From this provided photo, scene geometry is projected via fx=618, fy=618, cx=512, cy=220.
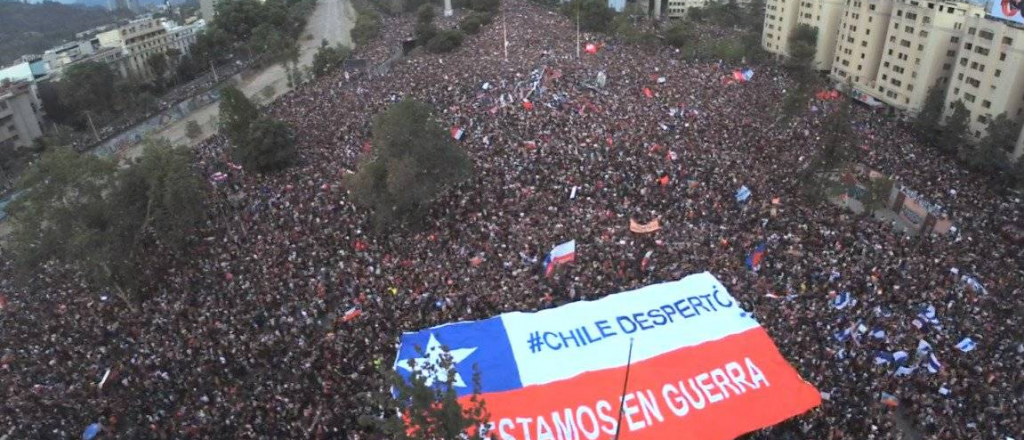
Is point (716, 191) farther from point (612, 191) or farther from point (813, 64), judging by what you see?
point (813, 64)

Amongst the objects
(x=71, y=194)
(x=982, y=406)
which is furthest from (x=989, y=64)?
(x=71, y=194)

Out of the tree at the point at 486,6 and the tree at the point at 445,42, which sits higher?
the tree at the point at 486,6

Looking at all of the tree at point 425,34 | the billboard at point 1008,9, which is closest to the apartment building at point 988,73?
the billboard at point 1008,9

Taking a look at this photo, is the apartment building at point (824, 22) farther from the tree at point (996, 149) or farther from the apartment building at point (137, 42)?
the apartment building at point (137, 42)

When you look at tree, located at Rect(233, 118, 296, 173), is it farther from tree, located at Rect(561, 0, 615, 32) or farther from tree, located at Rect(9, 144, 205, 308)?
tree, located at Rect(561, 0, 615, 32)

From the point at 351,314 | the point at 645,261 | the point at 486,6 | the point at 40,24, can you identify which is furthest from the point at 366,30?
the point at 40,24

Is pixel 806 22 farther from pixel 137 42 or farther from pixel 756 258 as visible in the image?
pixel 137 42
